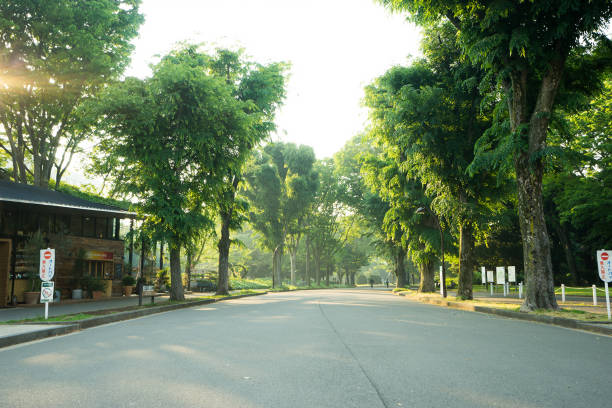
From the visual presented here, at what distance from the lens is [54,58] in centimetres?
2253

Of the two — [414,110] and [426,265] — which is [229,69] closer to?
[414,110]

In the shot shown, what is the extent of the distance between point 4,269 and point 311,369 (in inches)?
765

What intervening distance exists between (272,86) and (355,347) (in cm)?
2494

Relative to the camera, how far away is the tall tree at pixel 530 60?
44.0 feet

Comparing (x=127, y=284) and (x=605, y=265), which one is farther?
(x=127, y=284)

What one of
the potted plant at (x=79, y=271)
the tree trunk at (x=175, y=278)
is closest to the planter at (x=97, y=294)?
the potted plant at (x=79, y=271)

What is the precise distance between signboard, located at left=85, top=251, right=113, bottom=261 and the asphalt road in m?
17.6

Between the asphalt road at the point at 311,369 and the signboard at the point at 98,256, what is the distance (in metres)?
17.6

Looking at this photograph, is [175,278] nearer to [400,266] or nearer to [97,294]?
[97,294]

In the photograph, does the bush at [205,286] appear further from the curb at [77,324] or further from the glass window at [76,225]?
the curb at [77,324]

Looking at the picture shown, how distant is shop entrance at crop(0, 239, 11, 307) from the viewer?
1991cm

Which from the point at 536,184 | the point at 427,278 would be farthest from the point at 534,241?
the point at 427,278

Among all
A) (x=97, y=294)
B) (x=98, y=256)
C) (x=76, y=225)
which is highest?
(x=76, y=225)

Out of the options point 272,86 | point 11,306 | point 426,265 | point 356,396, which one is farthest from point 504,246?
point 356,396
